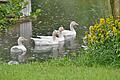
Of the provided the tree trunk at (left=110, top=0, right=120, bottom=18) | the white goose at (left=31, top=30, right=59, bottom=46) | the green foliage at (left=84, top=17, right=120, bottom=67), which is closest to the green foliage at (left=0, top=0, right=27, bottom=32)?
the green foliage at (left=84, top=17, right=120, bottom=67)

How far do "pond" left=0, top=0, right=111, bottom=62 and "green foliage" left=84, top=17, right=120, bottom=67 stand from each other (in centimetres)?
350

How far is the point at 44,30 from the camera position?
19109mm

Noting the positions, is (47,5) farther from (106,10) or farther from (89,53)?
(89,53)

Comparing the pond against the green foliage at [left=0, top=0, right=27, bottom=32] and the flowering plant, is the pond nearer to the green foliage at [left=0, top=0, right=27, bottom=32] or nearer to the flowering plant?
the flowering plant

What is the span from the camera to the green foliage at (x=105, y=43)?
8953 millimetres

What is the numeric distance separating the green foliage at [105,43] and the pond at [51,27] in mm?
3499

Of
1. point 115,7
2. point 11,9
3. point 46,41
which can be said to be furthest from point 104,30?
point 46,41

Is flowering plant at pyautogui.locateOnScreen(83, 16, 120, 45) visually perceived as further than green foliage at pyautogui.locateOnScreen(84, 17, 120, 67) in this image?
Yes

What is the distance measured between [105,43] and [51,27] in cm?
1071

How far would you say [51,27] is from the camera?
65.3ft

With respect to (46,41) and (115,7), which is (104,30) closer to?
(115,7)

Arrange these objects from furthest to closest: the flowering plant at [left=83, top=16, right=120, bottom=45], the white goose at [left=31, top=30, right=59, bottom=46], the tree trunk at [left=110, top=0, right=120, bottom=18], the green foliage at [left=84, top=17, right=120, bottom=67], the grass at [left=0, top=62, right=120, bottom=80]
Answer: the white goose at [left=31, top=30, right=59, bottom=46]
the tree trunk at [left=110, top=0, right=120, bottom=18]
the flowering plant at [left=83, top=16, right=120, bottom=45]
the green foliage at [left=84, top=17, right=120, bottom=67]
the grass at [left=0, top=62, right=120, bottom=80]

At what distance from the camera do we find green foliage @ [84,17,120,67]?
8953 mm

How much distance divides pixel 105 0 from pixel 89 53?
22078 mm
